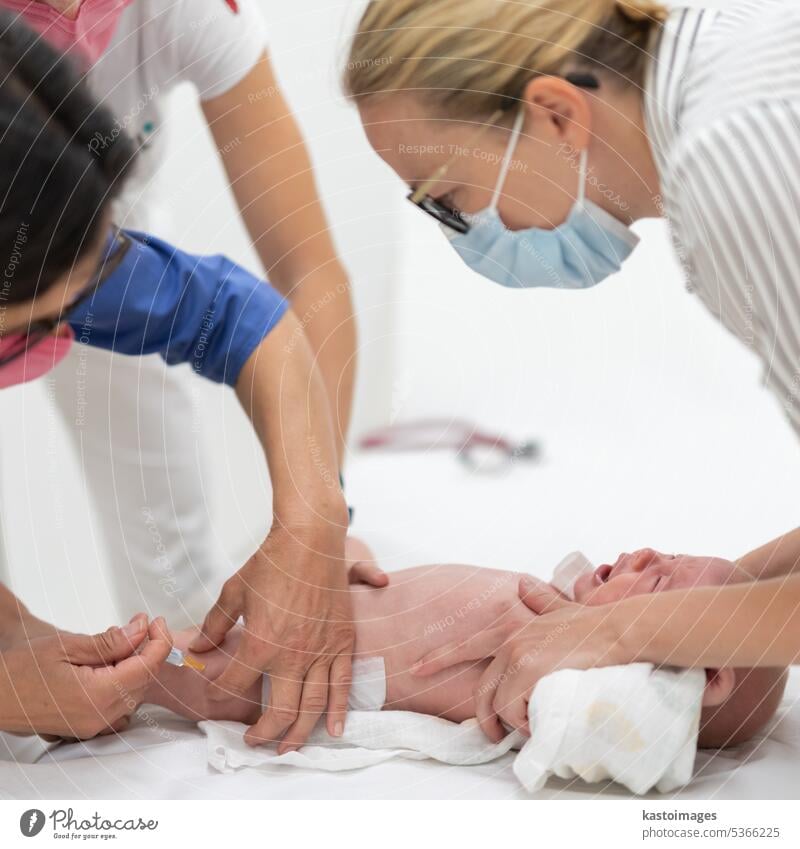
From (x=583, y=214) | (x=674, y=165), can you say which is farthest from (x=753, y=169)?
(x=583, y=214)

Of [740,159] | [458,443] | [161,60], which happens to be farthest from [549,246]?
[458,443]

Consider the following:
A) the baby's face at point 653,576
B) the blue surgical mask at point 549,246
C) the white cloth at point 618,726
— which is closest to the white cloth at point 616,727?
the white cloth at point 618,726

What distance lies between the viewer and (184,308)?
104cm

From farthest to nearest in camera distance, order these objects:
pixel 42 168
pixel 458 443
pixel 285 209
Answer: pixel 458 443
pixel 285 209
pixel 42 168

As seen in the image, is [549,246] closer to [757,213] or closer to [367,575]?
[757,213]

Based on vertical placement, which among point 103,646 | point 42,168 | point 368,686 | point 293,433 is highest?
point 42,168

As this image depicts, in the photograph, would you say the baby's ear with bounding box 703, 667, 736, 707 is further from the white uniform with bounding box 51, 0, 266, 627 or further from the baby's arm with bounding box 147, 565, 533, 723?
the white uniform with bounding box 51, 0, 266, 627

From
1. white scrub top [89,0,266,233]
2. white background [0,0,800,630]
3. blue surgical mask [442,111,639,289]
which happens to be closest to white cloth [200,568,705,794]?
white background [0,0,800,630]

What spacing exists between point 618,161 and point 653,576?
39 centimetres

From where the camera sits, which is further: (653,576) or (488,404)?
(488,404)

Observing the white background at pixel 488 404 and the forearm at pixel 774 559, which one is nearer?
the forearm at pixel 774 559

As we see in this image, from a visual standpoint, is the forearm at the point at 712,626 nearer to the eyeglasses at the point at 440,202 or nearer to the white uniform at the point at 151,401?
the eyeglasses at the point at 440,202

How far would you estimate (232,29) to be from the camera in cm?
103
